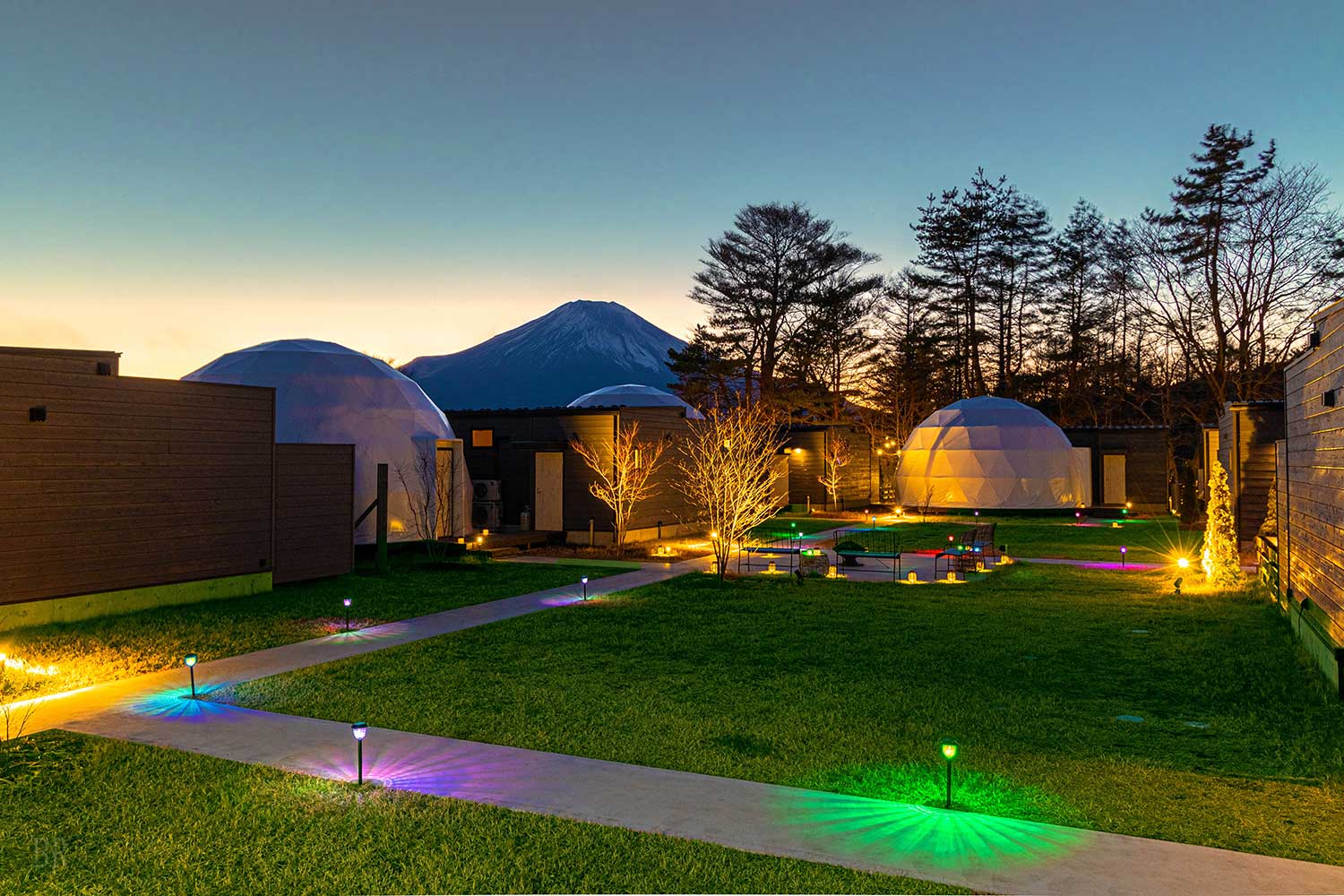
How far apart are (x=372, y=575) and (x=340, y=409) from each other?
208 inches

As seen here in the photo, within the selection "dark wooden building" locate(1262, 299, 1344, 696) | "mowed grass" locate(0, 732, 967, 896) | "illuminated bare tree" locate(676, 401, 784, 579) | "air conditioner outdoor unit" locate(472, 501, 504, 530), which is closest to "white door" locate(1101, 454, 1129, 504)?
"illuminated bare tree" locate(676, 401, 784, 579)

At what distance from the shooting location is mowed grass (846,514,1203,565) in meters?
21.5

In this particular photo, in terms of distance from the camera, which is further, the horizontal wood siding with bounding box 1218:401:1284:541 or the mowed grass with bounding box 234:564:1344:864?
the horizontal wood siding with bounding box 1218:401:1284:541

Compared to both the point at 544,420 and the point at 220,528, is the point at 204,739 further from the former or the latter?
the point at 544,420

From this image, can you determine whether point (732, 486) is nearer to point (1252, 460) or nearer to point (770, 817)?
point (1252, 460)

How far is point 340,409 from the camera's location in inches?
824

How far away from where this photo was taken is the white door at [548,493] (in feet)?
78.8

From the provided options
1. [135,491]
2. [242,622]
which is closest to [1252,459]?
[242,622]

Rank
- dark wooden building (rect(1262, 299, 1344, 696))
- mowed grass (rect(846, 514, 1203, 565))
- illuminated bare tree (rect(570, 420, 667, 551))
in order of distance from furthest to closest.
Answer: illuminated bare tree (rect(570, 420, 667, 551)) < mowed grass (rect(846, 514, 1203, 565)) < dark wooden building (rect(1262, 299, 1344, 696))

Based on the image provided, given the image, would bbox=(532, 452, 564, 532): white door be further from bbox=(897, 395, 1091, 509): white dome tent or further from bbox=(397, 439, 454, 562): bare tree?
bbox=(897, 395, 1091, 509): white dome tent

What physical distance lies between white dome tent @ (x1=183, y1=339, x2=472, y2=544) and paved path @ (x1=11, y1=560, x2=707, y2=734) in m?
7.18

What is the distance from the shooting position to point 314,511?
16.3m

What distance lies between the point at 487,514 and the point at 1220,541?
685 inches

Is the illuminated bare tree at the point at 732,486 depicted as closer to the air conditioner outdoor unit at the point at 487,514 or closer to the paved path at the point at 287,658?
the paved path at the point at 287,658
